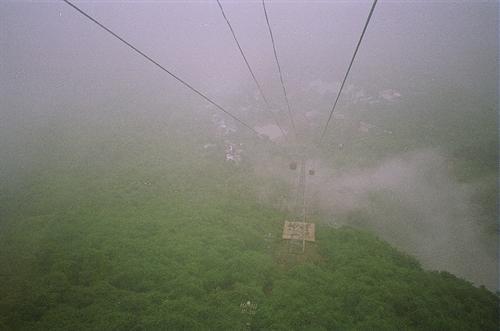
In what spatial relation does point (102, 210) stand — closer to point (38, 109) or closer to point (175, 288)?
point (175, 288)

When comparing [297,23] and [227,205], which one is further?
[297,23]

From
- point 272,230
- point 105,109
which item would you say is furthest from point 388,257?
point 105,109

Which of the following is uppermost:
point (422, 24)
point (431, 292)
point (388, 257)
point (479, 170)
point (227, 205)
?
point (422, 24)

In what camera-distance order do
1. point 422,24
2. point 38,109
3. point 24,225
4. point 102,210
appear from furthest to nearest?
point 422,24
point 38,109
point 102,210
point 24,225

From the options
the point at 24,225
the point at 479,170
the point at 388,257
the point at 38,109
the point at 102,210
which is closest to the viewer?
the point at 388,257

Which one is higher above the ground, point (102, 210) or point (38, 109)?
point (38, 109)

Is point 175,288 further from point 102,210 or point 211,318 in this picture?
point 102,210
